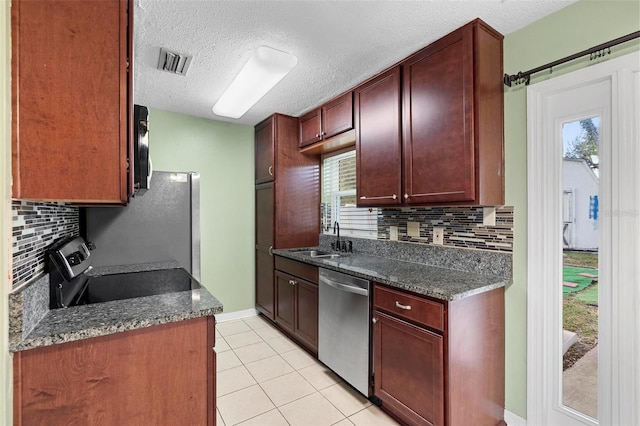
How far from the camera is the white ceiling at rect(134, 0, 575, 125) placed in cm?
165

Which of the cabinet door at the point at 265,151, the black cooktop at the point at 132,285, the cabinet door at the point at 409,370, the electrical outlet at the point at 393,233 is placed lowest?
the cabinet door at the point at 409,370

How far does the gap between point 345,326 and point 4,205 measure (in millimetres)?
1932

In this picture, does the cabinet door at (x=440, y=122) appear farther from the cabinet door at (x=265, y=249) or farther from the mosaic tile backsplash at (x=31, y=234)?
the mosaic tile backsplash at (x=31, y=234)

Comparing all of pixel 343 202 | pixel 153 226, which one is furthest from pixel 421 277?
pixel 153 226

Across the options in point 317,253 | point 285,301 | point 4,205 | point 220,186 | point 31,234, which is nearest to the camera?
point 4,205

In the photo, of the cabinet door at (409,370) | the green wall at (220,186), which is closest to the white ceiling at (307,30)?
the green wall at (220,186)

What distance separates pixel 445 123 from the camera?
1.86 m

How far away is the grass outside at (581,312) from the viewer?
161 centimetres

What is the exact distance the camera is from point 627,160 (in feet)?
4.80

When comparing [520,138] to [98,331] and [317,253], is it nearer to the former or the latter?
[317,253]

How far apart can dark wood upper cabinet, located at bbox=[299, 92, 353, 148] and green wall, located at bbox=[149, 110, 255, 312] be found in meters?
0.97

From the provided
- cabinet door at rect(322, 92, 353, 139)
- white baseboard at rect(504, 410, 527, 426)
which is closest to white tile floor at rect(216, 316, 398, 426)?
white baseboard at rect(504, 410, 527, 426)

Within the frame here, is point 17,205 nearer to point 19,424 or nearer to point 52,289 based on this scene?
point 52,289

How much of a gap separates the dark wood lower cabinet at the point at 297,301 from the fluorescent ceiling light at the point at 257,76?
59.2 inches
